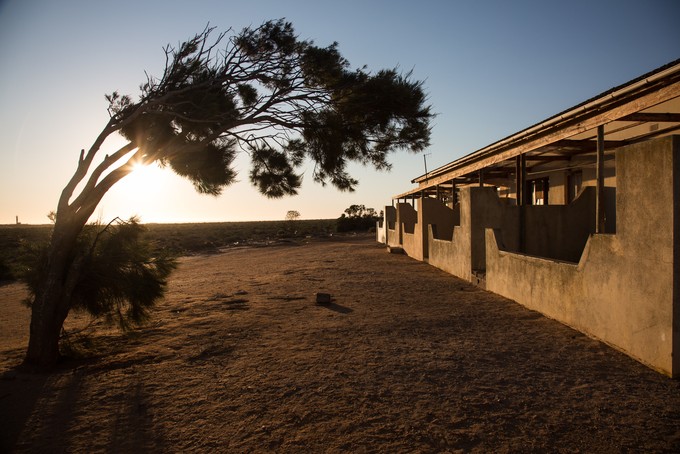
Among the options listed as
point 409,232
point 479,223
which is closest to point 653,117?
point 479,223

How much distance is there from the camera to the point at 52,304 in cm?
569

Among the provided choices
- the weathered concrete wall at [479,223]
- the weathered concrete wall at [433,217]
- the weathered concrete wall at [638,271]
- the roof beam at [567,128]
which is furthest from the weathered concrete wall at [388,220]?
the weathered concrete wall at [638,271]

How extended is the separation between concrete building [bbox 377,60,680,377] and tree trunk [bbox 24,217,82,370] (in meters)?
6.60

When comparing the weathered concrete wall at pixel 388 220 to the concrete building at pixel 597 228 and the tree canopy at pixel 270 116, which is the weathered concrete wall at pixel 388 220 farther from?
the tree canopy at pixel 270 116

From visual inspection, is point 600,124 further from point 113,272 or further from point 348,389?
point 113,272

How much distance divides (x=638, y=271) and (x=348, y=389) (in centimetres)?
323

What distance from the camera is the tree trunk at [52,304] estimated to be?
5.56 metres

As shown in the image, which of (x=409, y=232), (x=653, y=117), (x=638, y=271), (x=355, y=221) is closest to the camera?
(x=638, y=271)

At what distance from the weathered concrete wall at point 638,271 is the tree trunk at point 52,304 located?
6575 millimetres

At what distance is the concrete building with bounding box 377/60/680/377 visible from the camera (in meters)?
4.36

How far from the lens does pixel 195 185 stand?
848cm

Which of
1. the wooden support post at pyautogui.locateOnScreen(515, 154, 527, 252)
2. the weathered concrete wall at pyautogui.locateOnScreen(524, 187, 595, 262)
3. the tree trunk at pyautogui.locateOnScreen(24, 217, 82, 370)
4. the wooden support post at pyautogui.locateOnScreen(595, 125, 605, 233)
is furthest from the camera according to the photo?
the weathered concrete wall at pyautogui.locateOnScreen(524, 187, 595, 262)

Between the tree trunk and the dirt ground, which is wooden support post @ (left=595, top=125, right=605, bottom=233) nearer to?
the dirt ground

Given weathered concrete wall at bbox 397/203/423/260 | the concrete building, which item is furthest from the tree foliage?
weathered concrete wall at bbox 397/203/423/260
